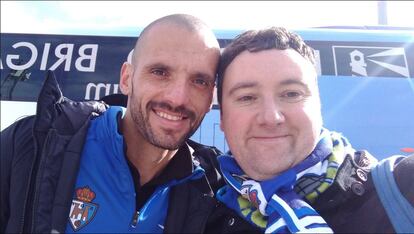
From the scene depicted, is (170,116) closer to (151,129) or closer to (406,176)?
(151,129)

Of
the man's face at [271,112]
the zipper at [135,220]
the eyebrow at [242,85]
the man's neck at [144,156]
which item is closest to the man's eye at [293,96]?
the man's face at [271,112]

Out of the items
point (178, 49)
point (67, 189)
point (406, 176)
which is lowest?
point (67, 189)

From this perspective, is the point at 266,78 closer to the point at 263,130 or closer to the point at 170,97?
the point at 263,130

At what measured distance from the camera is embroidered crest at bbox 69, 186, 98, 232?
159cm

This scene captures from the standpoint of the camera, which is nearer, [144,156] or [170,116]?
[170,116]

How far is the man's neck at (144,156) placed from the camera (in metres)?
1.89

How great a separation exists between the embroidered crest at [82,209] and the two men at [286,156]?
1.85 ft

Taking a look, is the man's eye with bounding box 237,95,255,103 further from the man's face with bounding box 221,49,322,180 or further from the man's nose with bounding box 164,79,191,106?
the man's nose with bounding box 164,79,191,106

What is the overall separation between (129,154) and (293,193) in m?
0.85

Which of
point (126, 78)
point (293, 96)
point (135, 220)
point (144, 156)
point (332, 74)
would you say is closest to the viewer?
point (293, 96)

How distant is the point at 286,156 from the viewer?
4.93ft

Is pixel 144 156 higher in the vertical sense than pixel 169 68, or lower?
lower

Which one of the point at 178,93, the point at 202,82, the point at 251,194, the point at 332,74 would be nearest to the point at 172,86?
the point at 178,93

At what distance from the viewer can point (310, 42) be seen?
3260 millimetres
